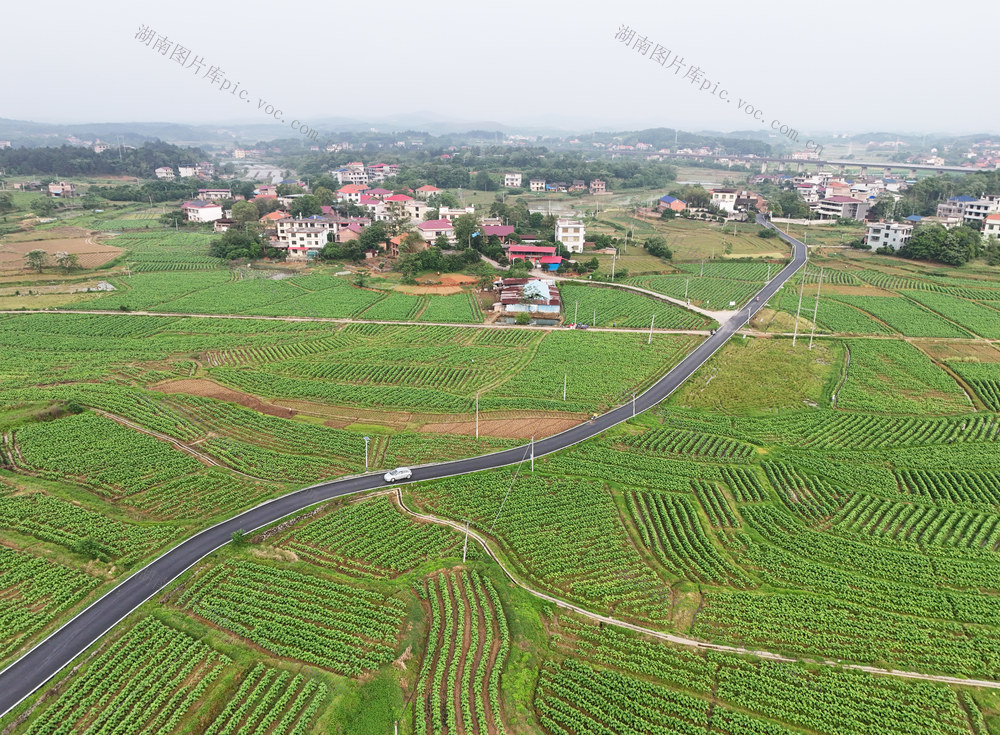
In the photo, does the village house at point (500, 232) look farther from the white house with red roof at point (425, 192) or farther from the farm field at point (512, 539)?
the white house with red roof at point (425, 192)

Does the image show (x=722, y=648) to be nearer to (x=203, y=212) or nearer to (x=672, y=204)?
(x=672, y=204)

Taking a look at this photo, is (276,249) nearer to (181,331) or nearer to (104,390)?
(181,331)

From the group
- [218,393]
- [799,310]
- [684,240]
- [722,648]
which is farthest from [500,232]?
[722,648]

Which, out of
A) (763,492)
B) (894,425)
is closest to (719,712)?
(763,492)

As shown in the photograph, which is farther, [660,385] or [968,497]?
[660,385]

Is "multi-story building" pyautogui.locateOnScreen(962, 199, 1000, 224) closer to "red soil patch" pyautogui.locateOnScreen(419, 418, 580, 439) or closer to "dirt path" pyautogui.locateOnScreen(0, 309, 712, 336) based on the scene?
"dirt path" pyautogui.locateOnScreen(0, 309, 712, 336)
